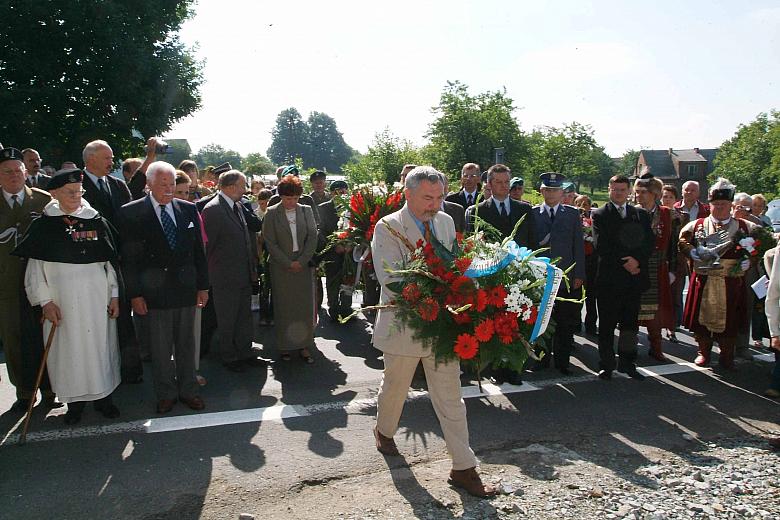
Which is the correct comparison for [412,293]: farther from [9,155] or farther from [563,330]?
[9,155]

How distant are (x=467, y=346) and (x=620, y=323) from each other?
3.83 metres

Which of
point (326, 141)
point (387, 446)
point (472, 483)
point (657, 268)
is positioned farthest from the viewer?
point (326, 141)

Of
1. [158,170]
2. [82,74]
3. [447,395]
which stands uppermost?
[82,74]

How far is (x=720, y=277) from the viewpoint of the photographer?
734 cm

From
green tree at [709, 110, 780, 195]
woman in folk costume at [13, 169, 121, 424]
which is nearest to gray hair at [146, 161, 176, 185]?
woman in folk costume at [13, 169, 121, 424]

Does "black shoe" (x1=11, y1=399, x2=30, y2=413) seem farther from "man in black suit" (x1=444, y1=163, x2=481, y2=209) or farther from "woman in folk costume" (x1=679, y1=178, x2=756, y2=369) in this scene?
"woman in folk costume" (x1=679, y1=178, x2=756, y2=369)

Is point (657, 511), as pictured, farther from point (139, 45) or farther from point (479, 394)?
point (139, 45)

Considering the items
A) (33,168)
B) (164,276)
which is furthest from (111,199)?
(33,168)

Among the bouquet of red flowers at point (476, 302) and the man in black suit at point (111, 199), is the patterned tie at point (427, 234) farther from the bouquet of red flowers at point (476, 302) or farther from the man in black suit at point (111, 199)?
the man in black suit at point (111, 199)

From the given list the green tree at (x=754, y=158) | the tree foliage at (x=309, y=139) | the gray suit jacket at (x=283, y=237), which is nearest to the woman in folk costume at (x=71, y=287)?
the gray suit jacket at (x=283, y=237)

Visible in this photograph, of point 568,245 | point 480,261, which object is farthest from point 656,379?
point 480,261

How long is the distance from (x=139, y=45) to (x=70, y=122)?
12.5 ft

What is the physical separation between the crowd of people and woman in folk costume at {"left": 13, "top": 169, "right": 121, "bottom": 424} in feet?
0.04

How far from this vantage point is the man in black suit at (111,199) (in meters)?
6.07
